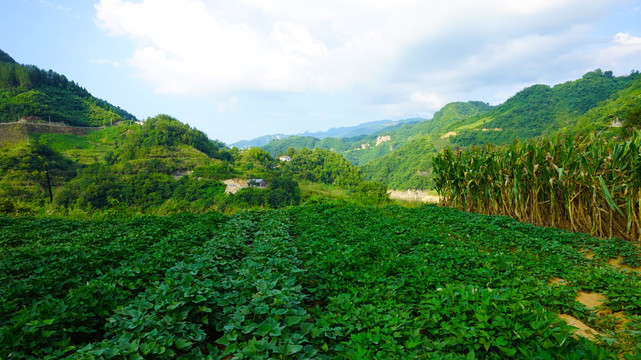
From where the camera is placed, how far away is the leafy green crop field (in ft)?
6.65

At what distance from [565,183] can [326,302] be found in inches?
285

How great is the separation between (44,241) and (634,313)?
34.5ft

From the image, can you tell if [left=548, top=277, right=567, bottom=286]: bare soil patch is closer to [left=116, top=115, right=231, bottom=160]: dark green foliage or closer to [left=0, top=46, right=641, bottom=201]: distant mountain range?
[left=0, top=46, right=641, bottom=201]: distant mountain range

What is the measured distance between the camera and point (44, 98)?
65.2 metres

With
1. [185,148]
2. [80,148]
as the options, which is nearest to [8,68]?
[80,148]

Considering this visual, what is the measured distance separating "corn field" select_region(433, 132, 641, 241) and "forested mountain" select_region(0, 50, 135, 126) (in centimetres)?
8630

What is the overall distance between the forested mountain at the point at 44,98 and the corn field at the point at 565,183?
283ft

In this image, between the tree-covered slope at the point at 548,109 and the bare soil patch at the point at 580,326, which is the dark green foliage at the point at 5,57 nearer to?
the bare soil patch at the point at 580,326

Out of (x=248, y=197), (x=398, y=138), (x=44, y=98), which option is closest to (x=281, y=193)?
(x=248, y=197)

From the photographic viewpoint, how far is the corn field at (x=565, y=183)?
5832mm

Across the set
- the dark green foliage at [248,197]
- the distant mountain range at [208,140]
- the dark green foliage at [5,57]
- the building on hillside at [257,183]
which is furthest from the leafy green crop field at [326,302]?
the dark green foliage at [5,57]

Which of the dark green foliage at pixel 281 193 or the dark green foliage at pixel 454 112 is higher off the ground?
the dark green foliage at pixel 454 112

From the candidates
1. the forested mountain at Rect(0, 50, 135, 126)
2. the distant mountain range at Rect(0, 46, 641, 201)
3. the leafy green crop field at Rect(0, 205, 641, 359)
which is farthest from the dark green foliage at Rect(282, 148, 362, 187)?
the leafy green crop field at Rect(0, 205, 641, 359)

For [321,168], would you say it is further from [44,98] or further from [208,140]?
[44,98]
